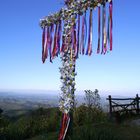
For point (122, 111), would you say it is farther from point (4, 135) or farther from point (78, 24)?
point (78, 24)

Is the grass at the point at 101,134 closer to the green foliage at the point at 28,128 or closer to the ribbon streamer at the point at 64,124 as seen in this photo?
the ribbon streamer at the point at 64,124

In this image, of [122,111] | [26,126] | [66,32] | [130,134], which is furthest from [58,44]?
[122,111]

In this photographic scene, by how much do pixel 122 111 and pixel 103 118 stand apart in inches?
89.9

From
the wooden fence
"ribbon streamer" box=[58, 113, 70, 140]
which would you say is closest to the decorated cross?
"ribbon streamer" box=[58, 113, 70, 140]

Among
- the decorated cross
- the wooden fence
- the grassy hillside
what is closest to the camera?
the decorated cross

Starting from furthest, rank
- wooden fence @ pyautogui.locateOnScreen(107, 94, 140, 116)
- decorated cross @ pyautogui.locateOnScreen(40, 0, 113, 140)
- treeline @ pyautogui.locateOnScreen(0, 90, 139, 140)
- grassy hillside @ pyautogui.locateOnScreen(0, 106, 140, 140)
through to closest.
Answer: wooden fence @ pyautogui.locateOnScreen(107, 94, 140, 116), treeline @ pyautogui.locateOnScreen(0, 90, 139, 140), grassy hillside @ pyautogui.locateOnScreen(0, 106, 140, 140), decorated cross @ pyautogui.locateOnScreen(40, 0, 113, 140)

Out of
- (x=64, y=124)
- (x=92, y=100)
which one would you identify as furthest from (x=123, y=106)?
(x=64, y=124)

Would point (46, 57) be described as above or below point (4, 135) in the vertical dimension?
above

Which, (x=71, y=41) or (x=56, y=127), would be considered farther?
(x=56, y=127)

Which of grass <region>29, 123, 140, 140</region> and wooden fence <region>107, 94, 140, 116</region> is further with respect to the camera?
wooden fence <region>107, 94, 140, 116</region>

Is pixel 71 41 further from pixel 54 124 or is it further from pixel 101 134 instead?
pixel 54 124

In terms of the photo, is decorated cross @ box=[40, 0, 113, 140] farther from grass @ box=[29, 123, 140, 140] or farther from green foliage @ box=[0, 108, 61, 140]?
green foliage @ box=[0, 108, 61, 140]

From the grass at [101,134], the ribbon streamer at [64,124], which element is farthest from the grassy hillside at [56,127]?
the ribbon streamer at [64,124]

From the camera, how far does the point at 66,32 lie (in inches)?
420
